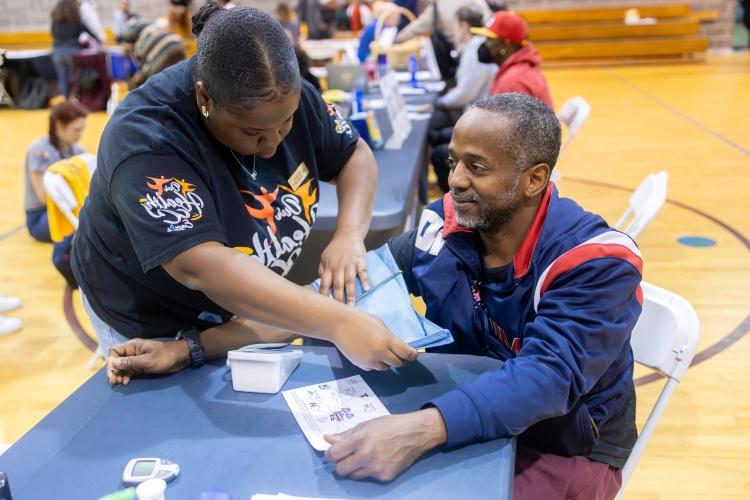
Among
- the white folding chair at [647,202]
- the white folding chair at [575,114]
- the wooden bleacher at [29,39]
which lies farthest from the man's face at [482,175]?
the wooden bleacher at [29,39]

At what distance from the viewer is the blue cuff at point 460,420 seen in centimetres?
118

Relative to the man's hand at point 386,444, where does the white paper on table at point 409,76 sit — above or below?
below

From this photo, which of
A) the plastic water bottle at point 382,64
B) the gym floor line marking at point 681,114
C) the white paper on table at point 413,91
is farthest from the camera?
the gym floor line marking at point 681,114

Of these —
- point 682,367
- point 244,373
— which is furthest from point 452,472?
point 682,367

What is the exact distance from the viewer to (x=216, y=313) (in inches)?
61.3

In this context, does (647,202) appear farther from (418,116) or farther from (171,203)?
(171,203)

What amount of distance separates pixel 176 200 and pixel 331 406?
460 millimetres

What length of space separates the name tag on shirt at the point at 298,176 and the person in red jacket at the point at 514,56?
2733 millimetres

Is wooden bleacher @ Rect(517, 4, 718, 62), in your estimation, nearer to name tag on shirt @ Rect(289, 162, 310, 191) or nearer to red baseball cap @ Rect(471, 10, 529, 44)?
red baseball cap @ Rect(471, 10, 529, 44)

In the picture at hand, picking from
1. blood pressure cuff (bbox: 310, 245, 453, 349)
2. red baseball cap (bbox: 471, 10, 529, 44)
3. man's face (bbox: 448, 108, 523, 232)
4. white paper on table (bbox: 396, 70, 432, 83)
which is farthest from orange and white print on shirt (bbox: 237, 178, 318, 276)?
white paper on table (bbox: 396, 70, 432, 83)

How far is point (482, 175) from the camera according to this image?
1526 mm

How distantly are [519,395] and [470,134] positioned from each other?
1.83 ft

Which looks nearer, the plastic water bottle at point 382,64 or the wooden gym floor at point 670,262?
the wooden gym floor at point 670,262

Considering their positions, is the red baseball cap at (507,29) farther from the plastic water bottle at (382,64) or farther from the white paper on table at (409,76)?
the white paper on table at (409,76)
